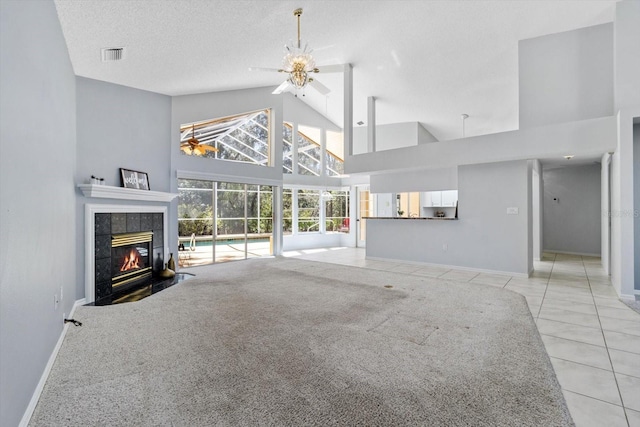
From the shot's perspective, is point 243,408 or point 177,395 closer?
point 243,408

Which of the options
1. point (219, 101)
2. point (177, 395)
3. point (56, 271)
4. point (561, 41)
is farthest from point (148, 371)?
point (561, 41)

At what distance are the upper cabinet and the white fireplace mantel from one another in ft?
22.2

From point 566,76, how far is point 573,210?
4718mm

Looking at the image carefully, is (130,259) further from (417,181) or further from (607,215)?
(607,215)

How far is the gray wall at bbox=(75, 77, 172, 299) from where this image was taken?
4.18 meters

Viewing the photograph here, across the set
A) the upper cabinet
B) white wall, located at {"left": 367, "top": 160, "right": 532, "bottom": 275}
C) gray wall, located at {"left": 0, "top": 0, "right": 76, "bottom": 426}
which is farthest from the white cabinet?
gray wall, located at {"left": 0, "top": 0, "right": 76, "bottom": 426}

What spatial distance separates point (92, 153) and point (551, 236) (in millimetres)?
10689

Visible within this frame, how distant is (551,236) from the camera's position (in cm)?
866

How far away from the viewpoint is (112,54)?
363 cm

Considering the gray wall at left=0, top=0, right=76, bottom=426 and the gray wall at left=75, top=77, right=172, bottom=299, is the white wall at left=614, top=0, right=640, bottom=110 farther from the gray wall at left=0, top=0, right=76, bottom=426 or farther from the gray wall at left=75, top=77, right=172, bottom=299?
the gray wall at left=75, top=77, right=172, bottom=299

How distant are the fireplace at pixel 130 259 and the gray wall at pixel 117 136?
50cm

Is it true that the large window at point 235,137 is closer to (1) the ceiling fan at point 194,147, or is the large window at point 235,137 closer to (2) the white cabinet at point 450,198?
(1) the ceiling fan at point 194,147

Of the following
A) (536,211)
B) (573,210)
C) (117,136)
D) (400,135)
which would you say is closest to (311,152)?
(400,135)

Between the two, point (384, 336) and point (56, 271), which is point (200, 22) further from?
point (384, 336)
